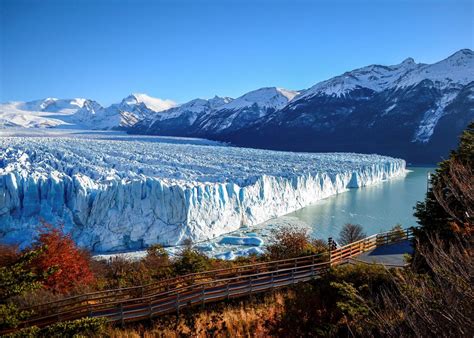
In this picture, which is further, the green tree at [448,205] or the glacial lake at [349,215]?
the glacial lake at [349,215]

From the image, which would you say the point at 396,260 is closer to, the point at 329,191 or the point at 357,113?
the point at 329,191

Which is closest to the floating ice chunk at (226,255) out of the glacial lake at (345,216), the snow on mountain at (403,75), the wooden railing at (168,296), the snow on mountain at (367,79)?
the glacial lake at (345,216)

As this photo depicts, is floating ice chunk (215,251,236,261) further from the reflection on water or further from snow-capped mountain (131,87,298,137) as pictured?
snow-capped mountain (131,87,298,137)

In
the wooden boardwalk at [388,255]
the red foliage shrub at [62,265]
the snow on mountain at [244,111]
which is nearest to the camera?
the red foliage shrub at [62,265]

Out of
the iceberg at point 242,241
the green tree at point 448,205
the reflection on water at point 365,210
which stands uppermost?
the green tree at point 448,205

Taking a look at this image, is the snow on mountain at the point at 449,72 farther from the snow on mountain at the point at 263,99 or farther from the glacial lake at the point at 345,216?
the glacial lake at the point at 345,216

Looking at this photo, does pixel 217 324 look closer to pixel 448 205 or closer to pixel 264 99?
pixel 448 205

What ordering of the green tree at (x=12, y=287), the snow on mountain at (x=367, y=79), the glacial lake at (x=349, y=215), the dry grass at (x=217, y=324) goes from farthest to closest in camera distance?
the snow on mountain at (x=367, y=79), the glacial lake at (x=349, y=215), the dry grass at (x=217, y=324), the green tree at (x=12, y=287)

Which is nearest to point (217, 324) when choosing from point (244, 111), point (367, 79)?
point (244, 111)
